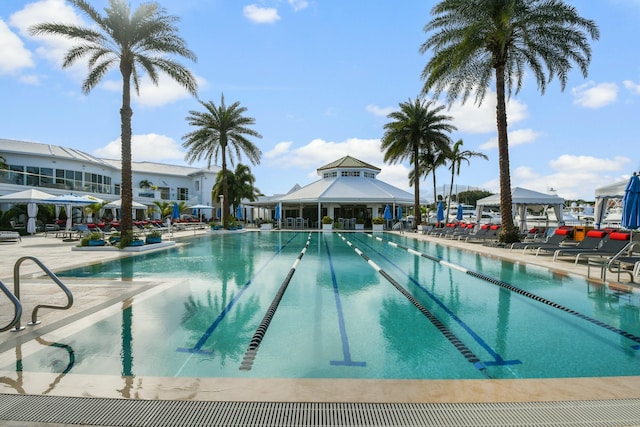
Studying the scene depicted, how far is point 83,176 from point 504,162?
39429 millimetres

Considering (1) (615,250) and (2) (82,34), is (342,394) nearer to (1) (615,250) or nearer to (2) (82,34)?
(1) (615,250)

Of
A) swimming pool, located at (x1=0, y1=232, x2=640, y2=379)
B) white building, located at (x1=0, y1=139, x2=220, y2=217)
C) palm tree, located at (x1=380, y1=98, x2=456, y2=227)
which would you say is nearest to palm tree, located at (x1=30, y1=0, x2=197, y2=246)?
swimming pool, located at (x1=0, y1=232, x2=640, y2=379)

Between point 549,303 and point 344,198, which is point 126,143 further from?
point 344,198

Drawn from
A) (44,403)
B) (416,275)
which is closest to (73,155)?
(416,275)

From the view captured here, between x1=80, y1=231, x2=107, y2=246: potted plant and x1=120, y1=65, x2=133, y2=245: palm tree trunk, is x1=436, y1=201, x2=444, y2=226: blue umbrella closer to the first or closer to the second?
x1=120, y1=65, x2=133, y2=245: palm tree trunk

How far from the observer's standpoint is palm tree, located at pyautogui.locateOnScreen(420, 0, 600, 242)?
15031mm

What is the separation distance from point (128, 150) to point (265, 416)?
1643 centimetres

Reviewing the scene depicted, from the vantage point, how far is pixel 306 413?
2883 millimetres

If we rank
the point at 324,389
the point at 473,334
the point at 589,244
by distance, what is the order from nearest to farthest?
the point at 324,389 < the point at 473,334 < the point at 589,244

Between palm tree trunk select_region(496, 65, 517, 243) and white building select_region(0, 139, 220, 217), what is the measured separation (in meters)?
31.6

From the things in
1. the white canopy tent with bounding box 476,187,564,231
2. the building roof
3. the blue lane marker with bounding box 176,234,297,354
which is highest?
the building roof

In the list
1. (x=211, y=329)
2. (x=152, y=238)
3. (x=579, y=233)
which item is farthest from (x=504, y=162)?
(x=152, y=238)

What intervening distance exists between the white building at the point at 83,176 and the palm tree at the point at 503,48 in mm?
29232

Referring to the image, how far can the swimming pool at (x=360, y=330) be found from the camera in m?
4.11
